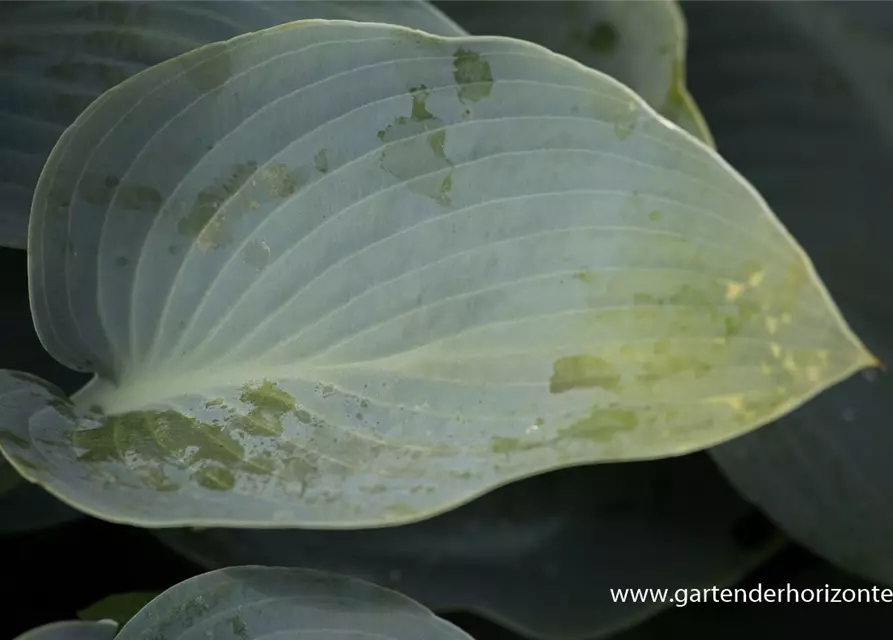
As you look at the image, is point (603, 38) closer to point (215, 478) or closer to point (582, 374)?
point (582, 374)

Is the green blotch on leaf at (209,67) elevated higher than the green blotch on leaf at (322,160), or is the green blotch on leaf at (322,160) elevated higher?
the green blotch on leaf at (209,67)

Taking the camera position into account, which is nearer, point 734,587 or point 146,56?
point 146,56

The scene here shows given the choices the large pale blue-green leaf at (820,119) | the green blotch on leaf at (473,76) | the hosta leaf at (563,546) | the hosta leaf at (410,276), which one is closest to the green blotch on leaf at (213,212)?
the hosta leaf at (410,276)

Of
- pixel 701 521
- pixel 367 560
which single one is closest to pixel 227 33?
pixel 367 560

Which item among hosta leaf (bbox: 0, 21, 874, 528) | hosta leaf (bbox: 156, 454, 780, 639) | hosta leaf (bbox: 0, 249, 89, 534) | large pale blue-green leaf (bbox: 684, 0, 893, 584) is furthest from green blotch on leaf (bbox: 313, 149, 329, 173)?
large pale blue-green leaf (bbox: 684, 0, 893, 584)

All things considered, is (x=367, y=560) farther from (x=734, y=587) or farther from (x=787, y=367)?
(x=787, y=367)

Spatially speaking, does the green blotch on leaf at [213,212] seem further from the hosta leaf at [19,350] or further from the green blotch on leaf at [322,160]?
the hosta leaf at [19,350]

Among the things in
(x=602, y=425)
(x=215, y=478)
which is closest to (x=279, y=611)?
(x=215, y=478)
